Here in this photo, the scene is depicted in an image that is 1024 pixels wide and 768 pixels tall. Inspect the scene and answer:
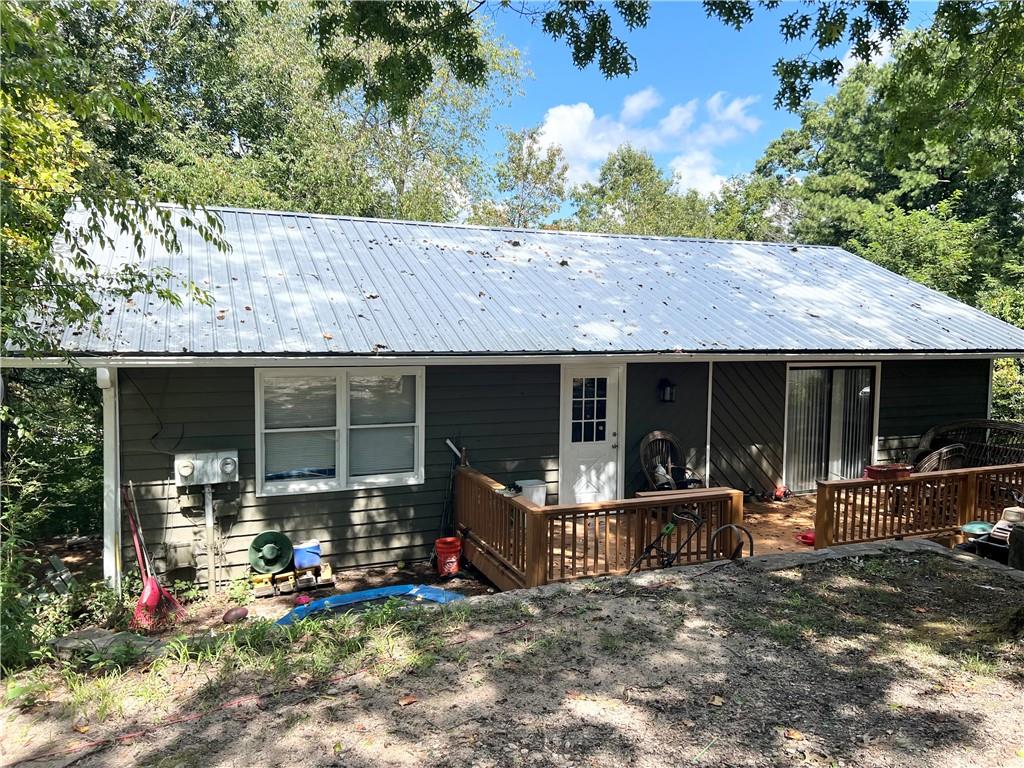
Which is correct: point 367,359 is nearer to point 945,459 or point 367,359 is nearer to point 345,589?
point 345,589

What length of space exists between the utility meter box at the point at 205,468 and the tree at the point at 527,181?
868 inches

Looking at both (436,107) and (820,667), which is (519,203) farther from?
Result: (820,667)

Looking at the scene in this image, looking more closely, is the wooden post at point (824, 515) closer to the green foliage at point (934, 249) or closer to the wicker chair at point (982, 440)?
the wicker chair at point (982, 440)

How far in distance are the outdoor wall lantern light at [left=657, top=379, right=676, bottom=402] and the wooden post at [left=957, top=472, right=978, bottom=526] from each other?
10.8ft

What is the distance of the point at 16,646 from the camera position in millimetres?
3762

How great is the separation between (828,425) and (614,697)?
7.78 metres

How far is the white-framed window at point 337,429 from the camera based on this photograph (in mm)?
6633

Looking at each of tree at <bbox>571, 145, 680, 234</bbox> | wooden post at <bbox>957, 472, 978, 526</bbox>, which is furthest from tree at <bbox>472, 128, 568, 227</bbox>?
wooden post at <bbox>957, 472, 978, 526</bbox>

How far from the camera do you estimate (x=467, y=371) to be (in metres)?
7.42

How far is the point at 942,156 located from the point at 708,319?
16.2 metres

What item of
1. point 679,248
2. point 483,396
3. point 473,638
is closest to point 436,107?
point 679,248

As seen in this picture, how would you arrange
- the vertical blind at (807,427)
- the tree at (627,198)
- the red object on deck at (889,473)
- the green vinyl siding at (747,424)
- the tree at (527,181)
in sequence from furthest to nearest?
the tree at (627,198) < the tree at (527,181) < the vertical blind at (807,427) < the green vinyl siding at (747,424) < the red object on deck at (889,473)

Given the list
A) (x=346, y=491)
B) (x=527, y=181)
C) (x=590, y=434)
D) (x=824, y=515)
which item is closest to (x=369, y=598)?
(x=346, y=491)

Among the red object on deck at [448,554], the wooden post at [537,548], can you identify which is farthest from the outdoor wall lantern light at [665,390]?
the wooden post at [537,548]
